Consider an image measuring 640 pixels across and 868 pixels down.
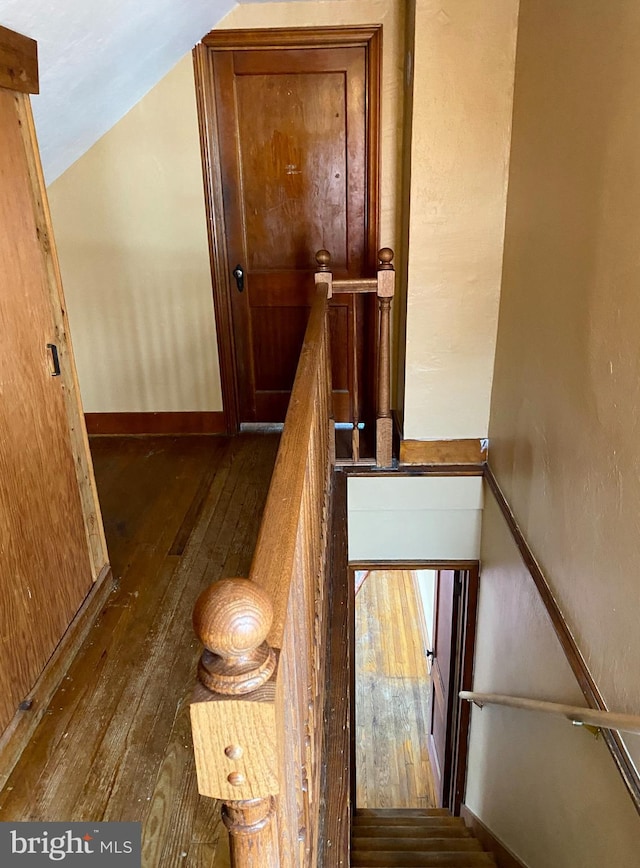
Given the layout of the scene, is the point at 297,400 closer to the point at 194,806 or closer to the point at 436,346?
the point at 194,806

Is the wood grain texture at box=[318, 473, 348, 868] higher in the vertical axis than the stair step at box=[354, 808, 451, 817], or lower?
higher

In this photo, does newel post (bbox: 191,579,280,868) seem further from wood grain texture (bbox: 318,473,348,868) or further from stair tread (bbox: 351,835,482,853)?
stair tread (bbox: 351,835,482,853)

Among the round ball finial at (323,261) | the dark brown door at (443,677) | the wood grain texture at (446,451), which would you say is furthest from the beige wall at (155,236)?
the dark brown door at (443,677)

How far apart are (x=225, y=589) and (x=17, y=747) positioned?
147 centimetres

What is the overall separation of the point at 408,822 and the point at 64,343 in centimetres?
344

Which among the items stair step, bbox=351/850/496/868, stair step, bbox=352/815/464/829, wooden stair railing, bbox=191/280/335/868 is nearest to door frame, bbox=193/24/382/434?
wooden stair railing, bbox=191/280/335/868

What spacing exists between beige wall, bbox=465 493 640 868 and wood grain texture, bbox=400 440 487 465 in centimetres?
20

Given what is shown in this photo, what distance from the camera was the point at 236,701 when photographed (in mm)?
648

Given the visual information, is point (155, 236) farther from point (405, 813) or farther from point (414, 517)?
point (405, 813)

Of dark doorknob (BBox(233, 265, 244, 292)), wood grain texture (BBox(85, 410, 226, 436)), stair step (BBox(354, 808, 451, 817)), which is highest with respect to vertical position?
dark doorknob (BBox(233, 265, 244, 292))

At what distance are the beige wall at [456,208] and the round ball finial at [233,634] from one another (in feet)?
7.57

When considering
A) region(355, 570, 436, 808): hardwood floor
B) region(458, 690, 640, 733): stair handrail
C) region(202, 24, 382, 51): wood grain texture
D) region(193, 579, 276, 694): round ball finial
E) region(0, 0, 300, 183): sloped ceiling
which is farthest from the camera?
region(355, 570, 436, 808): hardwood floor

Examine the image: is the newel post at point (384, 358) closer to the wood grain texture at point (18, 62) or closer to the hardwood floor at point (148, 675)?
the hardwood floor at point (148, 675)

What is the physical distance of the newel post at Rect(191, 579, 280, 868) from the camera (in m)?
0.62
